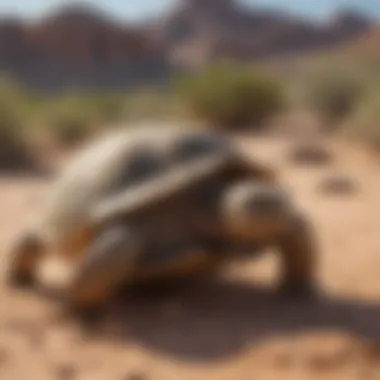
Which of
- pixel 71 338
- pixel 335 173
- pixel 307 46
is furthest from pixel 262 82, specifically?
pixel 307 46

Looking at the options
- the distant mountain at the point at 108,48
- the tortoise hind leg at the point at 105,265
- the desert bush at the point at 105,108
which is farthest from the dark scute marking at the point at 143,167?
the distant mountain at the point at 108,48

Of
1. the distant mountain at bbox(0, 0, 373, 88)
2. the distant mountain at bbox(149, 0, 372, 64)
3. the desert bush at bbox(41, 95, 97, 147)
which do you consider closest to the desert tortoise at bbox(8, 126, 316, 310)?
the desert bush at bbox(41, 95, 97, 147)

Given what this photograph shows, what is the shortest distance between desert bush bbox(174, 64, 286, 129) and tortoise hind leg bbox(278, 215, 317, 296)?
13452mm

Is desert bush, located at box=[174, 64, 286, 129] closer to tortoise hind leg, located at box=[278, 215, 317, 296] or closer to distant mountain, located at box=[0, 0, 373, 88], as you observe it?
tortoise hind leg, located at box=[278, 215, 317, 296]

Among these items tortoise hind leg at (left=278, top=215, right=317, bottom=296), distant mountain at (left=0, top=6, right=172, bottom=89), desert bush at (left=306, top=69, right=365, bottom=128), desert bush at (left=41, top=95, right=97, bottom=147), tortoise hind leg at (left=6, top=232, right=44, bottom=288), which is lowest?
tortoise hind leg at (left=278, top=215, right=317, bottom=296)

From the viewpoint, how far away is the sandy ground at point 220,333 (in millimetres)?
3953

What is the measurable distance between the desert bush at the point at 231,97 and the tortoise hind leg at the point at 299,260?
13452 millimetres

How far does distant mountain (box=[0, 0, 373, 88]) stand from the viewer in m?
47.5

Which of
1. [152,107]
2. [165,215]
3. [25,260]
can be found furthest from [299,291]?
[152,107]

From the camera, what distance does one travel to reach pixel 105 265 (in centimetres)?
454

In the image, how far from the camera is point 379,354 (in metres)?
4.06

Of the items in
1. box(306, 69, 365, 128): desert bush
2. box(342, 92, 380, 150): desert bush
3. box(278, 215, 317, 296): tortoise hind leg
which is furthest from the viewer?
box(306, 69, 365, 128): desert bush

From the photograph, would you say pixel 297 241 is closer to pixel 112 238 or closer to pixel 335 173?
pixel 112 238

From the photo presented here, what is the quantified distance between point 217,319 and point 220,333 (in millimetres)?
249
